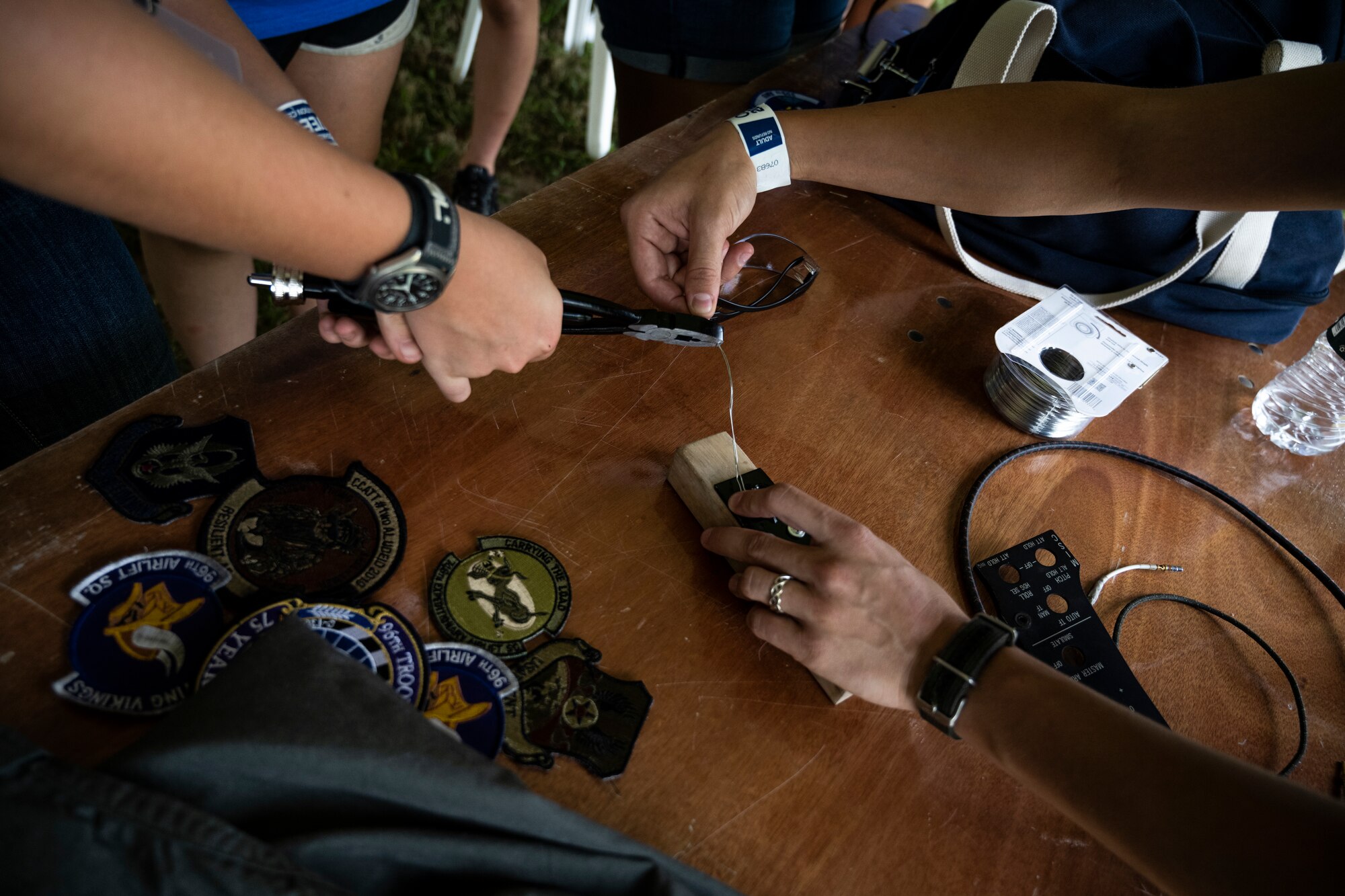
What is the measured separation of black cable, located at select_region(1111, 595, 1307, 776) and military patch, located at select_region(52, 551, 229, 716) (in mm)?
841

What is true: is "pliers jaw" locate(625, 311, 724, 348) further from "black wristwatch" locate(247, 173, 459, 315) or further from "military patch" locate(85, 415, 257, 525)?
"military patch" locate(85, 415, 257, 525)

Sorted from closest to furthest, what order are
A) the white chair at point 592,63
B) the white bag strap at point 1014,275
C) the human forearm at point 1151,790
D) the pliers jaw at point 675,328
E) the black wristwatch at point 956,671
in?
the human forearm at point 1151,790, the black wristwatch at point 956,671, the pliers jaw at point 675,328, the white bag strap at point 1014,275, the white chair at point 592,63

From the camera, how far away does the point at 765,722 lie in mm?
672

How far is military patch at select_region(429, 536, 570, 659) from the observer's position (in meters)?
0.67

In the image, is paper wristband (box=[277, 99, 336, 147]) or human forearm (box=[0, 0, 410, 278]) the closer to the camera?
human forearm (box=[0, 0, 410, 278])

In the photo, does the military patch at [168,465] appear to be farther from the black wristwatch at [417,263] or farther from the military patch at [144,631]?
the black wristwatch at [417,263]

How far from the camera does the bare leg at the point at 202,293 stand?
1204 mm

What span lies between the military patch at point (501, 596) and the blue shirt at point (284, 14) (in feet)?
2.95

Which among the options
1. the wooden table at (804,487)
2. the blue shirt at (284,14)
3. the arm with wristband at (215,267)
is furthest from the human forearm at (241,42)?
the wooden table at (804,487)

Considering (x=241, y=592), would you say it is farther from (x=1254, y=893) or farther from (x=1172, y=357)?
(x=1172, y=357)

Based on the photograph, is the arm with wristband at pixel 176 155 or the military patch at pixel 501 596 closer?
the arm with wristband at pixel 176 155

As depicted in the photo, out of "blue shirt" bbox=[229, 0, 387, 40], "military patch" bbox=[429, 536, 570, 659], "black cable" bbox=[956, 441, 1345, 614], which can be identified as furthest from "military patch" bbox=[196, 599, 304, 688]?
"blue shirt" bbox=[229, 0, 387, 40]

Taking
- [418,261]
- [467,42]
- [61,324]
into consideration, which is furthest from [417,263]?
[467,42]

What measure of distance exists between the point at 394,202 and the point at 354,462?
0.88 ft
